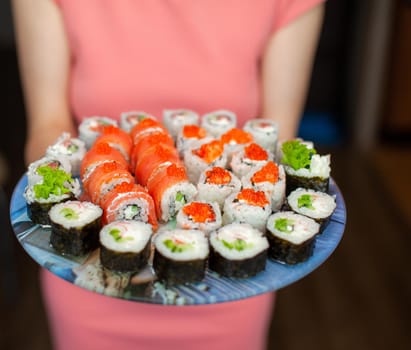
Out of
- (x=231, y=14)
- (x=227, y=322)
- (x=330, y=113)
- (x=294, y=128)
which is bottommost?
(x=330, y=113)

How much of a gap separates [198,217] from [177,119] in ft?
1.50

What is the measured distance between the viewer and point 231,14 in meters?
1.62

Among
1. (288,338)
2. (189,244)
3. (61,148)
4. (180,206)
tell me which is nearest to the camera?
(189,244)

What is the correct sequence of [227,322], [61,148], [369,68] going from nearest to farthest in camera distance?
[61,148] → [227,322] → [369,68]

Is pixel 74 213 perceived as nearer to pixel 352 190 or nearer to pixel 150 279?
pixel 150 279

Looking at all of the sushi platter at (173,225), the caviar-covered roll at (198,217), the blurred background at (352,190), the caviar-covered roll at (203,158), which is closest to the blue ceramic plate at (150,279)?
the sushi platter at (173,225)

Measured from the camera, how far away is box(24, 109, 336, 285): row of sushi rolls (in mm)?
1145

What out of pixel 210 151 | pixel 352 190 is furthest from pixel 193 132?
pixel 352 190

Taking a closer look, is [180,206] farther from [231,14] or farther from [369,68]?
[369,68]

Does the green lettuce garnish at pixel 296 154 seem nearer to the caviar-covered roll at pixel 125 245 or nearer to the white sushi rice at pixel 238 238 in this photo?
the white sushi rice at pixel 238 238

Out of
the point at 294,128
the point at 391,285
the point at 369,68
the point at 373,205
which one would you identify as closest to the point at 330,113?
the point at 369,68

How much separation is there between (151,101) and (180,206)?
488 millimetres

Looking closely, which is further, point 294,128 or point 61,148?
point 294,128

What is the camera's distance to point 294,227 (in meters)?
1.22
